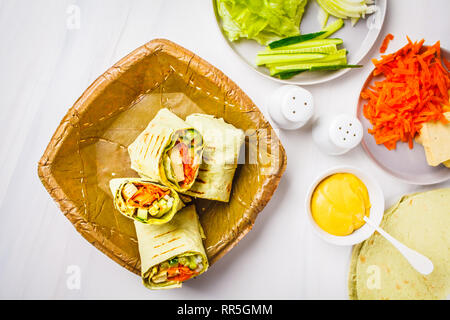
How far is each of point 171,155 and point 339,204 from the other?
63 cm

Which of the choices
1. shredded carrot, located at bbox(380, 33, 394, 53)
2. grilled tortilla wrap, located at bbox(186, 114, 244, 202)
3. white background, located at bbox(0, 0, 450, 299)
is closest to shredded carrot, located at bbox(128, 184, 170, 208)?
grilled tortilla wrap, located at bbox(186, 114, 244, 202)

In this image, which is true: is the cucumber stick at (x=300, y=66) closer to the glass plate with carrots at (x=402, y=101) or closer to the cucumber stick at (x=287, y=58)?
the cucumber stick at (x=287, y=58)

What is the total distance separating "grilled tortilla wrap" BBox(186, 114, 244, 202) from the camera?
1124 millimetres

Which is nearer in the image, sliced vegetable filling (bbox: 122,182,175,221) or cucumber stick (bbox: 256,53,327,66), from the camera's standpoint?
sliced vegetable filling (bbox: 122,182,175,221)

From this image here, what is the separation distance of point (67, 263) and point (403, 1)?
1.71 metres

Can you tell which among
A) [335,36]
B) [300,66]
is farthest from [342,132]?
[335,36]

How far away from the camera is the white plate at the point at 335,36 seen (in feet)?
4.26

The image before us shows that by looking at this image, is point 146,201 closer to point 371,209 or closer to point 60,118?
point 60,118

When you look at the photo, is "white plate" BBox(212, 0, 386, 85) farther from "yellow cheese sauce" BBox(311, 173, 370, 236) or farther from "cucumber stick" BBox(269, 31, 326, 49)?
"yellow cheese sauce" BBox(311, 173, 370, 236)

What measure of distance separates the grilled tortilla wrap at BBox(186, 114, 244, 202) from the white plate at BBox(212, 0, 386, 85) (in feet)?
0.99

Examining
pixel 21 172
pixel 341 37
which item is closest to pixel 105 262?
pixel 21 172

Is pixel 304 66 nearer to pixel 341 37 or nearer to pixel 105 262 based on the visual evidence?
pixel 341 37

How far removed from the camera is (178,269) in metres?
1.14
